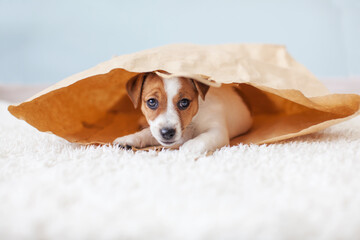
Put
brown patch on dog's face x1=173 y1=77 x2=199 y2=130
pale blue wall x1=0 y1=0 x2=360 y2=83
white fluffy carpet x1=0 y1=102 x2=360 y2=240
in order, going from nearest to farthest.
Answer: white fluffy carpet x1=0 y1=102 x2=360 y2=240
brown patch on dog's face x1=173 y1=77 x2=199 y2=130
pale blue wall x1=0 y1=0 x2=360 y2=83

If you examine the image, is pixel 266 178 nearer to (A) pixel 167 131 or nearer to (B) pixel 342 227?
(B) pixel 342 227

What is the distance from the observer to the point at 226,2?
618cm

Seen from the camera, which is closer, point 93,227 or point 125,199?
point 93,227

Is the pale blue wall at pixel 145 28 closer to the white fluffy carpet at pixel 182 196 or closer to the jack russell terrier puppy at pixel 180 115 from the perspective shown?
the jack russell terrier puppy at pixel 180 115

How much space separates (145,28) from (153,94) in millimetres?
4606

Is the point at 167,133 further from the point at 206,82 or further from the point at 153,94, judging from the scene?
the point at 206,82

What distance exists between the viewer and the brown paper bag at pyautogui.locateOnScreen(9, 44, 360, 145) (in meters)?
1.90

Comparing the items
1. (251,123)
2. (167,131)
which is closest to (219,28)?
(251,123)

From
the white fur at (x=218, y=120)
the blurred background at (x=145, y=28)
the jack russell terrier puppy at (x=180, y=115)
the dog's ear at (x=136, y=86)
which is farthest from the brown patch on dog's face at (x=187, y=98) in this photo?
the blurred background at (x=145, y=28)

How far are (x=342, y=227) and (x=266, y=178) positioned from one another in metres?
0.39

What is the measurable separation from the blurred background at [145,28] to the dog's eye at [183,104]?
4.52 meters

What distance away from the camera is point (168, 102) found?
2012 millimetres

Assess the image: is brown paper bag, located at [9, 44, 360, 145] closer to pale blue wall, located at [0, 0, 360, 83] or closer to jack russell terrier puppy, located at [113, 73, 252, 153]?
jack russell terrier puppy, located at [113, 73, 252, 153]

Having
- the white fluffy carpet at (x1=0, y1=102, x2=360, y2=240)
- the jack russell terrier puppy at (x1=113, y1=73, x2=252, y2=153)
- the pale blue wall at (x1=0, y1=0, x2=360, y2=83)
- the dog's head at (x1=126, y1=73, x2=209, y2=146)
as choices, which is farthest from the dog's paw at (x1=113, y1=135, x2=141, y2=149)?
the pale blue wall at (x1=0, y1=0, x2=360, y2=83)
